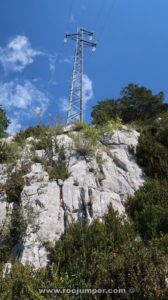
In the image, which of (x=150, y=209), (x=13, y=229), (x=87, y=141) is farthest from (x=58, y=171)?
(x=150, y=209)

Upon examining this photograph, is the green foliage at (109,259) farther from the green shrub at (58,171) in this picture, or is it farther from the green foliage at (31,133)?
the green foliage at (31,133)

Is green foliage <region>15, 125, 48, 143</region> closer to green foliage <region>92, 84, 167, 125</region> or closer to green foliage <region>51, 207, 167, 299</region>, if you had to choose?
green foliage <region>92, 84, 167, 125</region>

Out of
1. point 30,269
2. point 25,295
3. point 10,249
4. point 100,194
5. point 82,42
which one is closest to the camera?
point 25,295

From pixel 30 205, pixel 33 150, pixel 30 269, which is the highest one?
pixel 33 150

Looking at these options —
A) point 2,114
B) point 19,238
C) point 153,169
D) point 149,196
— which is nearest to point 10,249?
point 19,238

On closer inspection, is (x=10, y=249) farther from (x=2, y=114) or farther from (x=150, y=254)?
(x=2, y=114)

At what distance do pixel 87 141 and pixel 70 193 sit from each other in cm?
264

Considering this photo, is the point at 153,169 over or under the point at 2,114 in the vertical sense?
under

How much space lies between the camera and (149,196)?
6.39 metres

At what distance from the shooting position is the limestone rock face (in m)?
5.10

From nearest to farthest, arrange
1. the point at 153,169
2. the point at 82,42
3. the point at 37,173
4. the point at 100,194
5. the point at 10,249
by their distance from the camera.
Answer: the point at 10,249
the point at 100,194
the point at 37,173
the point at 153,169
the point at 82,42

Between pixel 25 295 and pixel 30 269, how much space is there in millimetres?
866

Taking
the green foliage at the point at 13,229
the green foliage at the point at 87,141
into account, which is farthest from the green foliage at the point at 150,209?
the green foliage at the point at 13,229

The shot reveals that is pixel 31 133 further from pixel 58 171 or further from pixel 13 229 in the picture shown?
pixel 13 229
